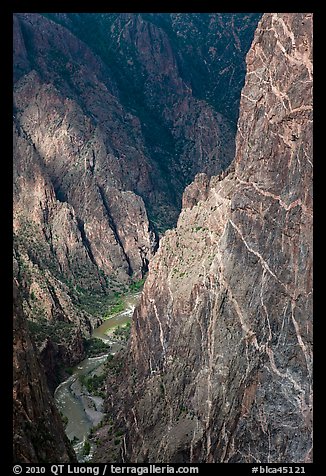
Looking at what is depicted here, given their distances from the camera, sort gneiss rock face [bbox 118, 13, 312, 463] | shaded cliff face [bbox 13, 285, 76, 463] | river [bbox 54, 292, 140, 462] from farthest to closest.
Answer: river [bbox 54, 292, 140, 462] → gneiss rock face [bbox 118, 13, 312, 463] → shaded cliff face [bbox 13, 285, 76, 463]

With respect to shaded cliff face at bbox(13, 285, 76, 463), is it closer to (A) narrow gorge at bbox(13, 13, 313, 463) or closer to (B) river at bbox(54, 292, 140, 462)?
(A) narrow gorge at bbox(13, 13, 313, 463)

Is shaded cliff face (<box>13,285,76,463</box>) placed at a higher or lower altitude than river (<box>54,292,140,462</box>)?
higher

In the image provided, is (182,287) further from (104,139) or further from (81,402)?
(104,139)

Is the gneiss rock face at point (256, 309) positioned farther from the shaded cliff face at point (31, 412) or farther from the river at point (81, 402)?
the shaded cliff face at point (31, 412)

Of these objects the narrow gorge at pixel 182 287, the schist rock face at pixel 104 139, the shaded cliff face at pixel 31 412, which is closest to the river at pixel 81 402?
the narrow gorge at pixel 182 287

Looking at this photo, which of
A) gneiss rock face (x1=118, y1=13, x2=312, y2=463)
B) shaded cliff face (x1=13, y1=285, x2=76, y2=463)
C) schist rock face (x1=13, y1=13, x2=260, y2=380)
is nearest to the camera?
shaded cliff face (x1=13, y1=285, x2=76, y2=463)

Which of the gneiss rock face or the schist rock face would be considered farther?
the schist rock face

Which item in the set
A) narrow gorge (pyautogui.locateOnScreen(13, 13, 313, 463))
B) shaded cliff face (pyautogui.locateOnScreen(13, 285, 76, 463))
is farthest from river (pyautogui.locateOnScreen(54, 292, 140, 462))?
shaded cliff face (pyautogui.locateOnScreen(13, 285, 76, 463))
